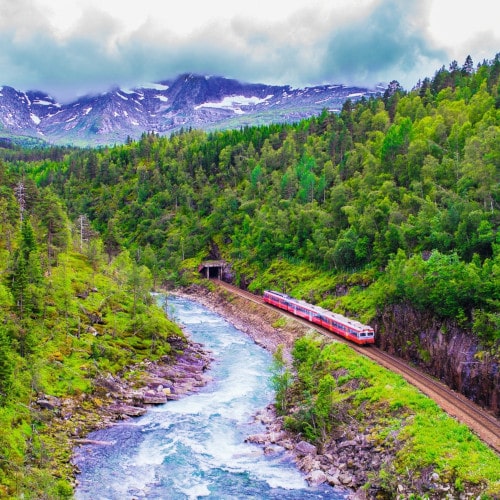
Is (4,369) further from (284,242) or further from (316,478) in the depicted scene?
(284,242)

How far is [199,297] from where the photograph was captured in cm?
11812

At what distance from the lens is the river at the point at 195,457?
118 feet

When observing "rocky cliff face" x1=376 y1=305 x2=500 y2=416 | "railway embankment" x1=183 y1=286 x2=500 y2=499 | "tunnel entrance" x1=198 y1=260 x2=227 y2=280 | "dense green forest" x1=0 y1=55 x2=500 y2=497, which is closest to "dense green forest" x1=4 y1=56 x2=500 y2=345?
"dense green forest" x1=0 y1=55 x2=500 y2=497

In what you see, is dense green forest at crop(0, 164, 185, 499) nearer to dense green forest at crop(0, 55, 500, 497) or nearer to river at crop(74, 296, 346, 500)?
dense green forest at crop(0, 55, 500, 497)

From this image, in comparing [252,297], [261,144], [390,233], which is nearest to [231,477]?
[390,233]

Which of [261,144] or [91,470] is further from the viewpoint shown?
[261,144]

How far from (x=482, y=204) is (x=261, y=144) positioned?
118 meters

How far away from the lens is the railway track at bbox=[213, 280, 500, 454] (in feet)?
123

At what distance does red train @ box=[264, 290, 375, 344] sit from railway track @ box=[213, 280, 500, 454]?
4.12 ft

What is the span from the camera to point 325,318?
7006 cm

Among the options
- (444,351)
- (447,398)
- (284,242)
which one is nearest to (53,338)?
(447,398)

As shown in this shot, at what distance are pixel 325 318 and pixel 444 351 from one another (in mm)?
22278

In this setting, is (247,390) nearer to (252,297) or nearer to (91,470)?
(91,470)

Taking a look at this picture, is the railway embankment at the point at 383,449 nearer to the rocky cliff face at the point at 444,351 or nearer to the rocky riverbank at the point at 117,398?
the rocky cliff face at the point at 444,351
